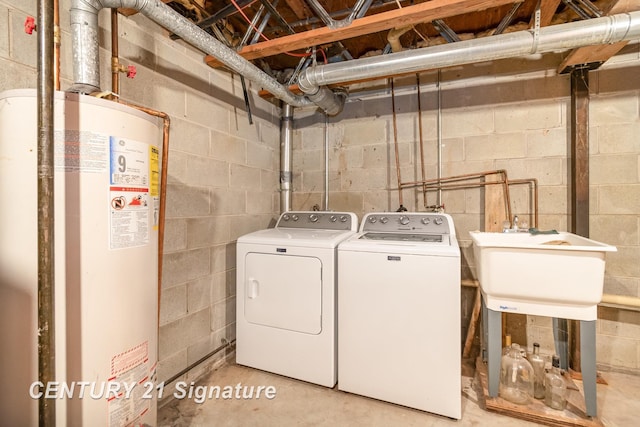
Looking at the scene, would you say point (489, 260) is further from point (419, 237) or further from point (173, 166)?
point (173, 166)

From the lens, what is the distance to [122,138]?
99cm

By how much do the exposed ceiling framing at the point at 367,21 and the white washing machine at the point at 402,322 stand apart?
48.5 inches

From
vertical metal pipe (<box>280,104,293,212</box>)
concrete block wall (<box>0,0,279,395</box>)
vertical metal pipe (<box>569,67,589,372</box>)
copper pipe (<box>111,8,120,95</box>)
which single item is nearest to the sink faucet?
vertical metal pipe (<box>569,67,589,372</box>)

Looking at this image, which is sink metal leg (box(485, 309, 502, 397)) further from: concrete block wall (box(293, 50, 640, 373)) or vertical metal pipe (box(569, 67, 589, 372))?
vertical metal pipe (box(569, 67, 589, 372))

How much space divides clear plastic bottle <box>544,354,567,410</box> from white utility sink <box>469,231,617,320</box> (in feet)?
1.31

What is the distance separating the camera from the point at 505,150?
230cm

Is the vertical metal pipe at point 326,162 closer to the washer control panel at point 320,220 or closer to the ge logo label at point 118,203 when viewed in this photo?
the washer control panel at point 320,220

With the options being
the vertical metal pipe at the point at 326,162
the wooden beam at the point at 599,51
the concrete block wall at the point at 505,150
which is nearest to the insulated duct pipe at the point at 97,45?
the vertical metal pipe at the point at 326,162

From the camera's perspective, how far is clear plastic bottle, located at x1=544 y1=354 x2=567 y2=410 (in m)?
1.64

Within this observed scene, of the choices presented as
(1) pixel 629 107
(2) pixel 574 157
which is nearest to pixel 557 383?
(2) pixel 574 157

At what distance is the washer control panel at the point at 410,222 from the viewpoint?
209cm

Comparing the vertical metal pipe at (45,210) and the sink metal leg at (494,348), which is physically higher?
the vertical metal pipe at (45,210)

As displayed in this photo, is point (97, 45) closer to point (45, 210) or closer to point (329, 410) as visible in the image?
point (45, 210)

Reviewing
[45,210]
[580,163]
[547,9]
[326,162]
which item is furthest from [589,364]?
[45,210]
